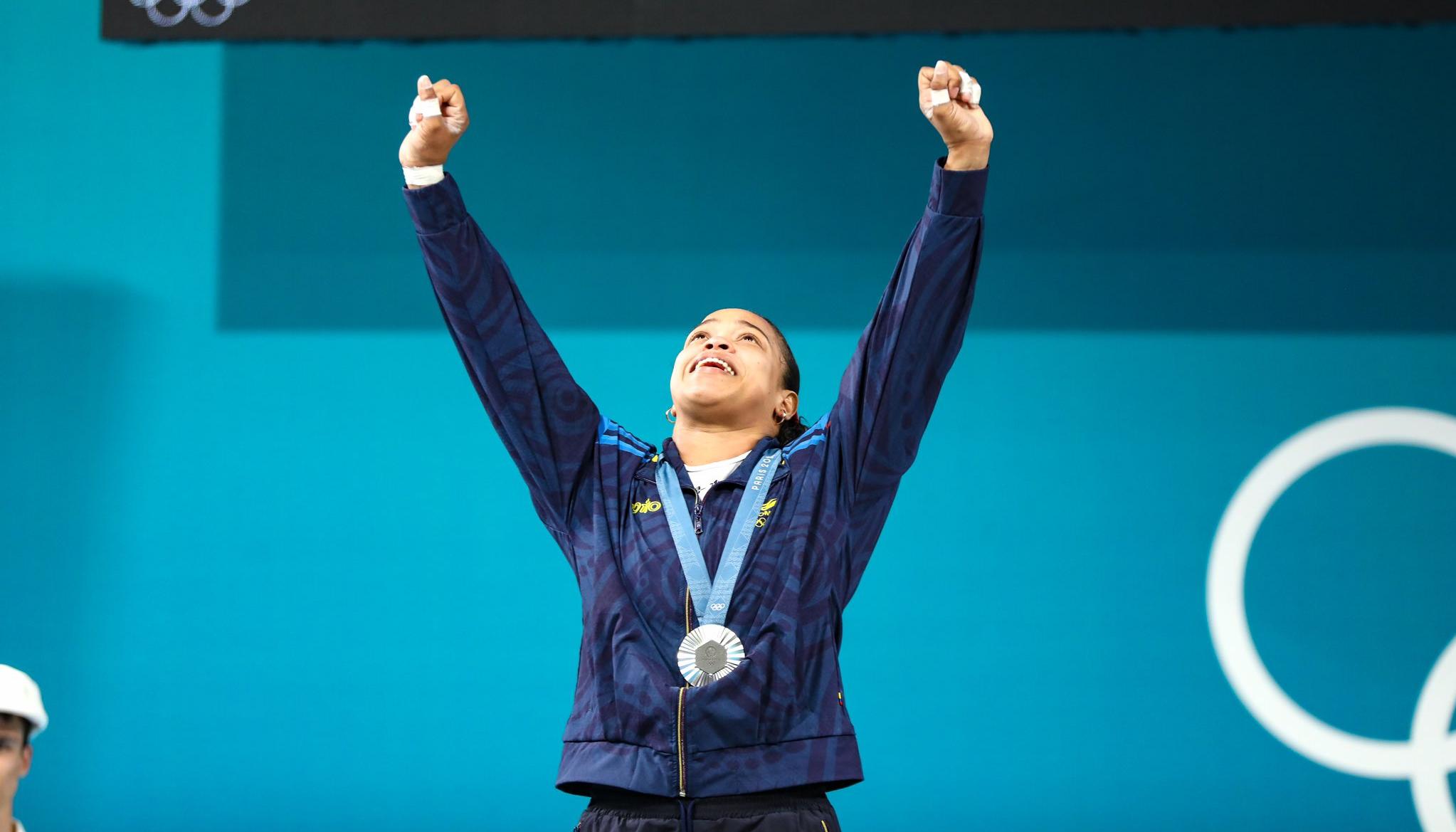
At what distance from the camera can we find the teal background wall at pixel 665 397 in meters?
3.33

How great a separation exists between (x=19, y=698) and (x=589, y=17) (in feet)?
6.04

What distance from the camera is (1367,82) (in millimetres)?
3432

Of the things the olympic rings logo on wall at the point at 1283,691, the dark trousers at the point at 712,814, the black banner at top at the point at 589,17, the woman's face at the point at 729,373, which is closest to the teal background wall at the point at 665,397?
the olympic rings logo on wall at the point at 1283,691

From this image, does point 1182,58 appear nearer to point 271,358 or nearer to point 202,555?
point 271,358

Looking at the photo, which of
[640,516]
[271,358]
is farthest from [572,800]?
[640,516]

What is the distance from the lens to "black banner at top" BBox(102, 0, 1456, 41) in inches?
115

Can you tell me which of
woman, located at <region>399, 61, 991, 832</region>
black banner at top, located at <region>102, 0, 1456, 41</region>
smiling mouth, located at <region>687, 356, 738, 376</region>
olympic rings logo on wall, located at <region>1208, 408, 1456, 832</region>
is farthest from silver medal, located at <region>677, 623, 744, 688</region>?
olympic rings logo on wall, located at <region>1208, 408, 1456, 832</region>

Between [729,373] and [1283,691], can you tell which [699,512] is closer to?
[729,373]

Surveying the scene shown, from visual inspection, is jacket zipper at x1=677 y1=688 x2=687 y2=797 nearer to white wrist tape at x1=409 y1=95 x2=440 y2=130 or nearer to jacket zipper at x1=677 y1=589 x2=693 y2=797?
jacket zipper at x1=677 y1=589 x2=693 y2=797

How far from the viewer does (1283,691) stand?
330cm

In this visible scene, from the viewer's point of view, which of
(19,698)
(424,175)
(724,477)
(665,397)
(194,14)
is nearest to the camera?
(19,698)

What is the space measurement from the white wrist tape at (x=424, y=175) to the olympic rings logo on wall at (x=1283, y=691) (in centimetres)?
220

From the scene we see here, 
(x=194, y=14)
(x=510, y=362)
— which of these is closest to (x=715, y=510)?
(x=510, y=362)

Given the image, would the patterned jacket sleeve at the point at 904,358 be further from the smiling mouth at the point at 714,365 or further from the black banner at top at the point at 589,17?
the black banner at top at the point at 589,17
